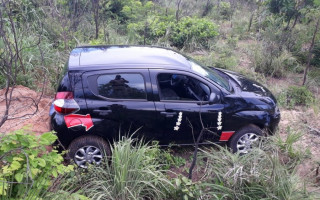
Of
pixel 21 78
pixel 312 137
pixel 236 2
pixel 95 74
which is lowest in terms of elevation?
pixel 312 137

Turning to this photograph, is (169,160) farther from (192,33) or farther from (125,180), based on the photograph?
(192,33)

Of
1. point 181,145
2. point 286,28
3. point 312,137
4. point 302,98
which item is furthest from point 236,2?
point 181,145

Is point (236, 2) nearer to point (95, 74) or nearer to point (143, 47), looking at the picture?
point (143, 47)

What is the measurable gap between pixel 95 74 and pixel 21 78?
3528mm

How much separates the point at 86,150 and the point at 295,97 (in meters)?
5.30

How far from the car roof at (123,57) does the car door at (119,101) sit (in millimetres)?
143

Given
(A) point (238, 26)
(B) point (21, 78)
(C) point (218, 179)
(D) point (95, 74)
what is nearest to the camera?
(C) point (218, 179)

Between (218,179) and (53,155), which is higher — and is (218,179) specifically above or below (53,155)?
below

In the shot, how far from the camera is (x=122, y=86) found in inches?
163

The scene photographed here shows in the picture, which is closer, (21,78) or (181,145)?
(181,145)

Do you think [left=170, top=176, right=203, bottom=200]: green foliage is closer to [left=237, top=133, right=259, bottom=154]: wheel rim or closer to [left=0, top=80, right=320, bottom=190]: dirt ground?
[left=0, top=80, right=320, bottom=190]: dirt ground

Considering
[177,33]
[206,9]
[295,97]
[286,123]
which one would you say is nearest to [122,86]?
[286,123]

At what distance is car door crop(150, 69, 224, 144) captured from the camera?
167 inches

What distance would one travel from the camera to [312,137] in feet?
18.1
